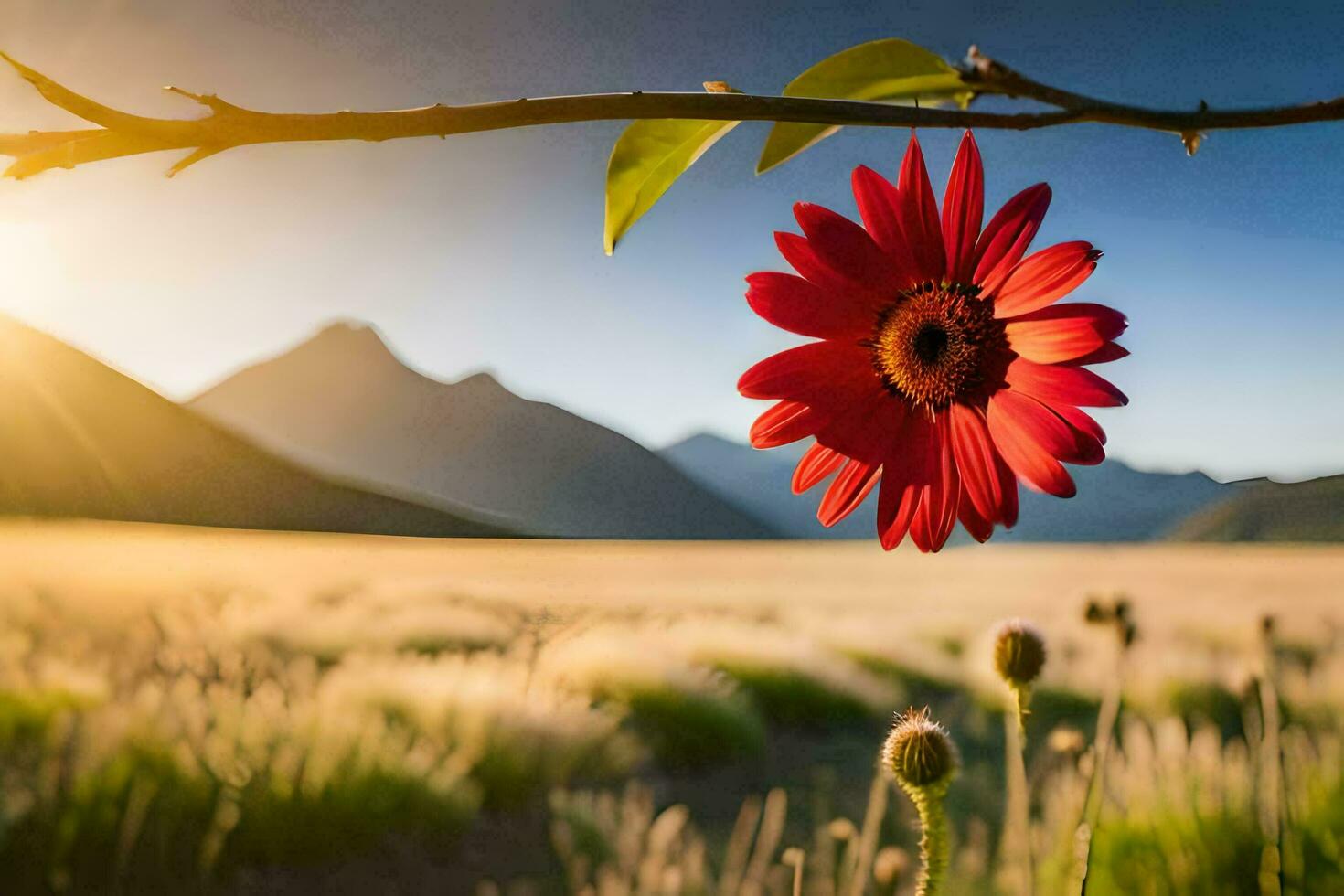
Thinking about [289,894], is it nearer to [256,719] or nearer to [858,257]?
[256,719]

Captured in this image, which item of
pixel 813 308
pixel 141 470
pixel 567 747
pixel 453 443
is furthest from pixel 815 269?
pixel 453 443

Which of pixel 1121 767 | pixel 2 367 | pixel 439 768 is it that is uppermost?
pixel 2 367

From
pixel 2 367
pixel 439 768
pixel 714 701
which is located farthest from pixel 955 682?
pixel 2 367

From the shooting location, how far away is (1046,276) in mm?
125

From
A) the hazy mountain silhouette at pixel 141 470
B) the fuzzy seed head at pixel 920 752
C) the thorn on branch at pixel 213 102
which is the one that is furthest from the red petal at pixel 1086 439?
the hazy mountain silhouette at pixel 141 470

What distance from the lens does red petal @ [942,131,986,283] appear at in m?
0.13

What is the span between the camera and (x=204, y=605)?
3443 millimetres

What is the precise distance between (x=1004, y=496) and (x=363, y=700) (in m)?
2.95

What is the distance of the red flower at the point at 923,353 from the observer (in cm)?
12

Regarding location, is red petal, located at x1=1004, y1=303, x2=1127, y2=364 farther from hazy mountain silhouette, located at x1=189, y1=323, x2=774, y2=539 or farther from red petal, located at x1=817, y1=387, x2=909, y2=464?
hazy mountain silhouette, located at x1=189, y1=323, x2=774, y2=539

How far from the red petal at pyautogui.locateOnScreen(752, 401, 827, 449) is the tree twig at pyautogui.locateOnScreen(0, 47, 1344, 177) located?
0.15 feet

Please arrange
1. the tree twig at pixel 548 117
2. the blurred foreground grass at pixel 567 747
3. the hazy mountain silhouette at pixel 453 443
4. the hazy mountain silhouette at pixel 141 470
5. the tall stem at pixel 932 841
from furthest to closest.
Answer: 1. the hazy mountain silhouette at pixel 453 443
2. the hazy mountain silhouette at pixel 141 470
3. the blurred foreground grass at pixel 567 747
4. the tall stem at pixel 932 841
5. the tree twig at pixel 548 117

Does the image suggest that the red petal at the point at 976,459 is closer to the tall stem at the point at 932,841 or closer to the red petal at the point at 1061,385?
the red petal at the point at 1061,385

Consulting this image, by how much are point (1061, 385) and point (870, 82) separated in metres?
0.05
